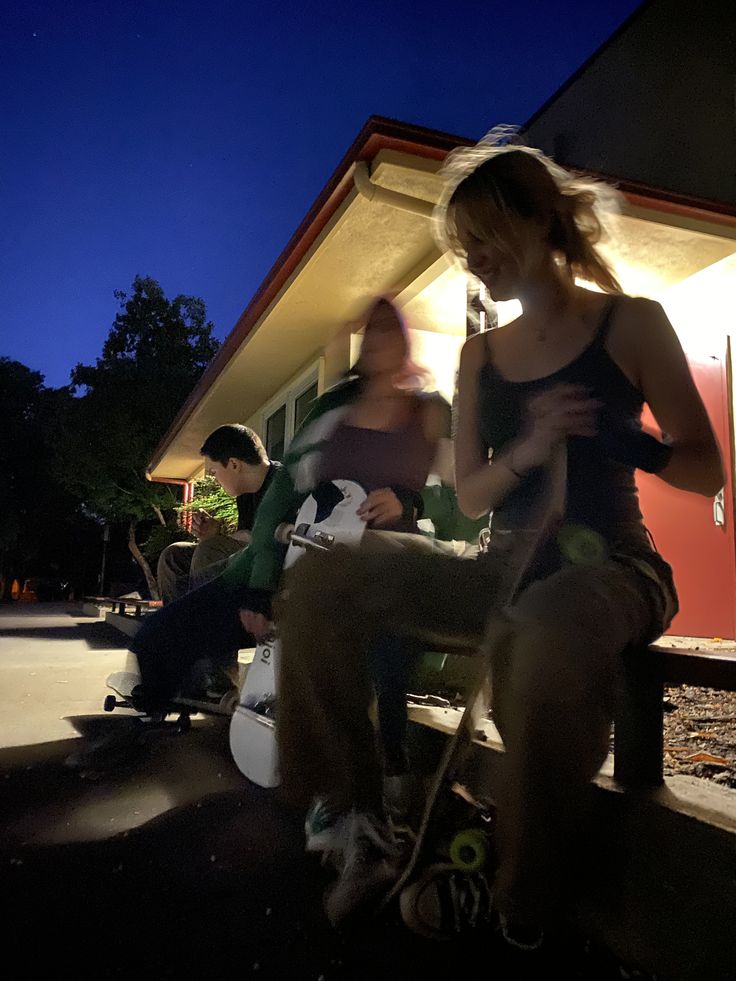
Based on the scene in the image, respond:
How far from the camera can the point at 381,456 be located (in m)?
2.21

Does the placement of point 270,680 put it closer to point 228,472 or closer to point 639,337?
point 228,472

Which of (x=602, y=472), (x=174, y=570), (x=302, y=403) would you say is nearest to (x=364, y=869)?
(x=602, y=472)

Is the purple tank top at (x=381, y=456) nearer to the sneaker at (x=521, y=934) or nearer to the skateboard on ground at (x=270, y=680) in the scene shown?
the skateboard on ground at (x=270, y=680)

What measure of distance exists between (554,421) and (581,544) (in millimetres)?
236

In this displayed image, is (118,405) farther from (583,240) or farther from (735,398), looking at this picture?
(583,240)

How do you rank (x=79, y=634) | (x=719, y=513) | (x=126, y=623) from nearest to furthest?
(x=719, y=513) < (x=126, y=623) < (x=79, y=634)

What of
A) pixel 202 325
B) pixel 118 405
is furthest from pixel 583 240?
pixel 202 325

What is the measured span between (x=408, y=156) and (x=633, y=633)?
2.99 m

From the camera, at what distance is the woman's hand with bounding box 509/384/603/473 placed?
1.22 m

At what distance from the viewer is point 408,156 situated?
3.38 metres

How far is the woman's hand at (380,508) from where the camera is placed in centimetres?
193

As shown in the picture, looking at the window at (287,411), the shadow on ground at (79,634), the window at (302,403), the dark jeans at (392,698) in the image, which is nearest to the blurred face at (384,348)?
the dark jeans at (392,698)

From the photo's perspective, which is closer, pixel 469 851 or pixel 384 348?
pixel 469 851

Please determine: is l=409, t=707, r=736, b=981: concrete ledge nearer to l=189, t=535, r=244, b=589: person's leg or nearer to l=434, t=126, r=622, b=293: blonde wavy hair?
l=434, t=126, r=622, b=293: blonde wavy hair
